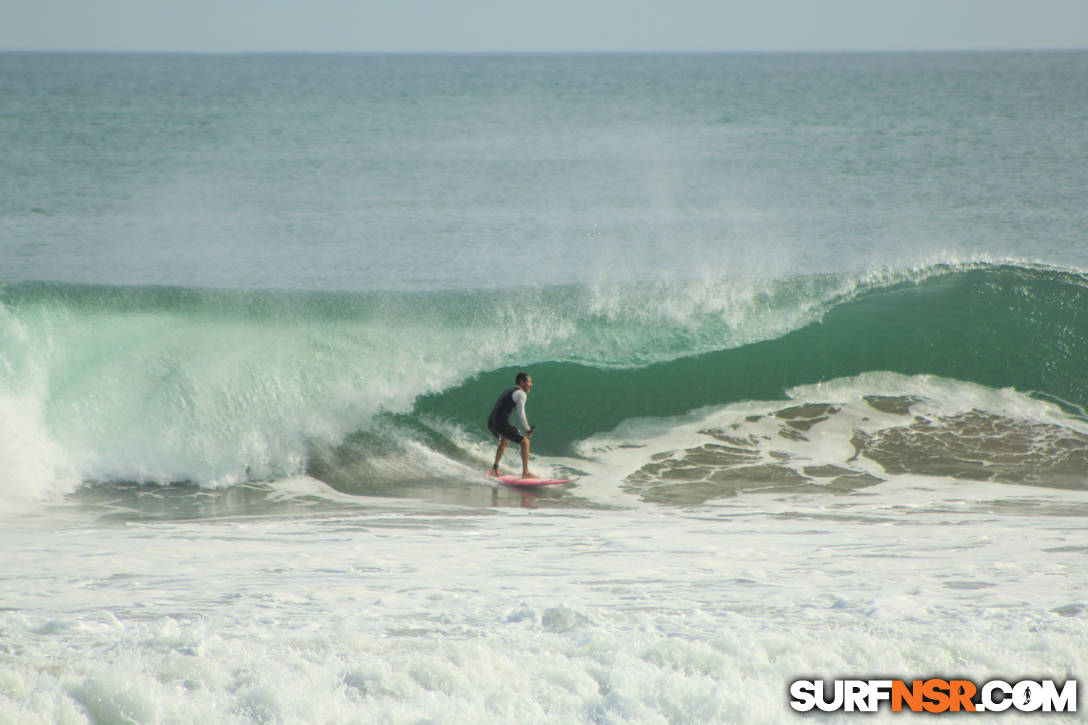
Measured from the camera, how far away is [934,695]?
441 centimetres

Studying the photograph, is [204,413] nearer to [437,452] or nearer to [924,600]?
[437,452]

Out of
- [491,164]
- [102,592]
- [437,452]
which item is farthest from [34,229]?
[102,592]

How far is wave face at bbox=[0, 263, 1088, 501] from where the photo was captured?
10.2 meters

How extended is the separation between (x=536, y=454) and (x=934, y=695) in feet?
21.0

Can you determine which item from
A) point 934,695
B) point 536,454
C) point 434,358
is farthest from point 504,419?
point 934,695

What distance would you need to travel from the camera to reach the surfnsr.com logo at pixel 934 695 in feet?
14.3

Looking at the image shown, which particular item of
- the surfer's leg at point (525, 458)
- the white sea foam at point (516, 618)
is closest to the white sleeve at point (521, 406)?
the surfer's leg at point (525, 458)

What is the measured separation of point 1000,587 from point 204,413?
25.2 feet

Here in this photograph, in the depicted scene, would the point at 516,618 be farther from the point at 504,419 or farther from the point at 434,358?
the point at 434,358

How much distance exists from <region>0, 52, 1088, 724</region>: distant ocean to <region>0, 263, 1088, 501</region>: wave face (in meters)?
0.05

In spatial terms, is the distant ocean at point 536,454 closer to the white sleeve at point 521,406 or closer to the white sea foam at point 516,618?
the white sea foam at point 516,618

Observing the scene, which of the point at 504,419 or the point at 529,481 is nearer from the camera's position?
the point at 529,481

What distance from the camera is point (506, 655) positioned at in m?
4.66

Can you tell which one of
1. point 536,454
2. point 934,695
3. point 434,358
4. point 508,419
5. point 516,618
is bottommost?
point 934,695
